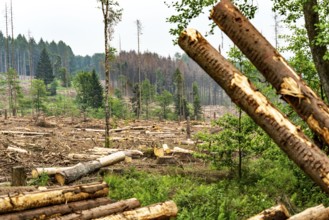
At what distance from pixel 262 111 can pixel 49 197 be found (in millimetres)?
3250

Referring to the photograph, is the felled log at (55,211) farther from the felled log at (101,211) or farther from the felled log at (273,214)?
the felled log at (273,214)

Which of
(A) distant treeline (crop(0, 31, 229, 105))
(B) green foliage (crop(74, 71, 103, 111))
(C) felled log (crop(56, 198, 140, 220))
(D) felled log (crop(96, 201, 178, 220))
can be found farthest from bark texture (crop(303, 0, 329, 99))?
(A) distant treeline (crop(0, 31, 229, 105))

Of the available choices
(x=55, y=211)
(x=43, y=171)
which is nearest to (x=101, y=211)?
(x=55, y=211)

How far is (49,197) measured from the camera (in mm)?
5145

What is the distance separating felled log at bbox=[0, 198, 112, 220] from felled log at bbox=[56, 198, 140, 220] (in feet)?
0.42

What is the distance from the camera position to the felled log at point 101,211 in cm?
484

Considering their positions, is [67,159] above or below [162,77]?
below

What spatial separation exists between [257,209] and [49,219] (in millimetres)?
5968

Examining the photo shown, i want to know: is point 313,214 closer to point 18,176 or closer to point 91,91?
point 18,176

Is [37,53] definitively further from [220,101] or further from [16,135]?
[16,135]

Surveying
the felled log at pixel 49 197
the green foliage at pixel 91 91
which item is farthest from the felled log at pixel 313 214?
the green foliage at pixel 91 91

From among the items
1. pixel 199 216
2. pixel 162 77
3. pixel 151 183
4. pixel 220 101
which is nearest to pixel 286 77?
pixel 199 216

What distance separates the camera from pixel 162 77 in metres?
103

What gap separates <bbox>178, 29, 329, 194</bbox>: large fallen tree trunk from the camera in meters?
3.34
